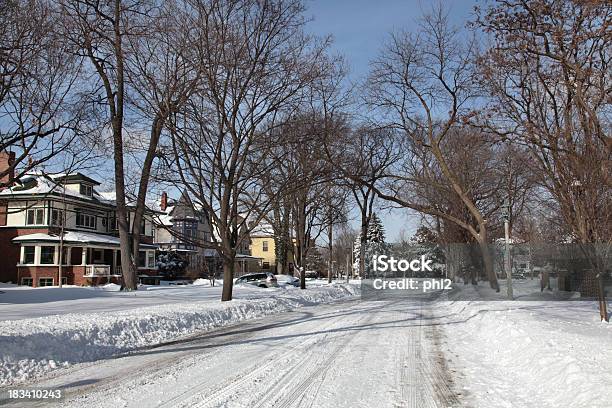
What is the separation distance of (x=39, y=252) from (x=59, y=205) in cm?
400

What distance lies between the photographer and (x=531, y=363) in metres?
8.70

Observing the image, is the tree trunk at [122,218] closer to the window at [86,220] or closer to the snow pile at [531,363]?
the snow pile at [531,363]

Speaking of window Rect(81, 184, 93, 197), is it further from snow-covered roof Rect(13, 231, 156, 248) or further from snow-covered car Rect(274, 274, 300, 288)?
snow-covered car Rect(274, 274, 300, 288)

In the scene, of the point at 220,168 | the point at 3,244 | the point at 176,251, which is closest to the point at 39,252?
the point at 3,244

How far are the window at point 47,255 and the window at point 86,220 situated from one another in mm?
4172

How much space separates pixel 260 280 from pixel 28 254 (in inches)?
694

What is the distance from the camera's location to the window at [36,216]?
141 ft

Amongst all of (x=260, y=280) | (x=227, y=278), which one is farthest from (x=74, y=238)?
(x=227, y=278)

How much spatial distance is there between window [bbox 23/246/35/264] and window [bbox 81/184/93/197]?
664 cm

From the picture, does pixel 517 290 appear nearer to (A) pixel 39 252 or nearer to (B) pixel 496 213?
(B) pixel 496 213

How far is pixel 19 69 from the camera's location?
39.0ft

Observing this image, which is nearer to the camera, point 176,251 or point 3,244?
point 3,244

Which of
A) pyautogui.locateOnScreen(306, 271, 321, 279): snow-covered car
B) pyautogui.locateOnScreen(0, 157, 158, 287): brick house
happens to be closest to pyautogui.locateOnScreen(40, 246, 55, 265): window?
pyautogui.locateOnScreen(0, 157, 158, 287): brick house

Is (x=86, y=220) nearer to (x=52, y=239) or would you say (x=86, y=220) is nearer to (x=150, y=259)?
(x=52, y=239)
